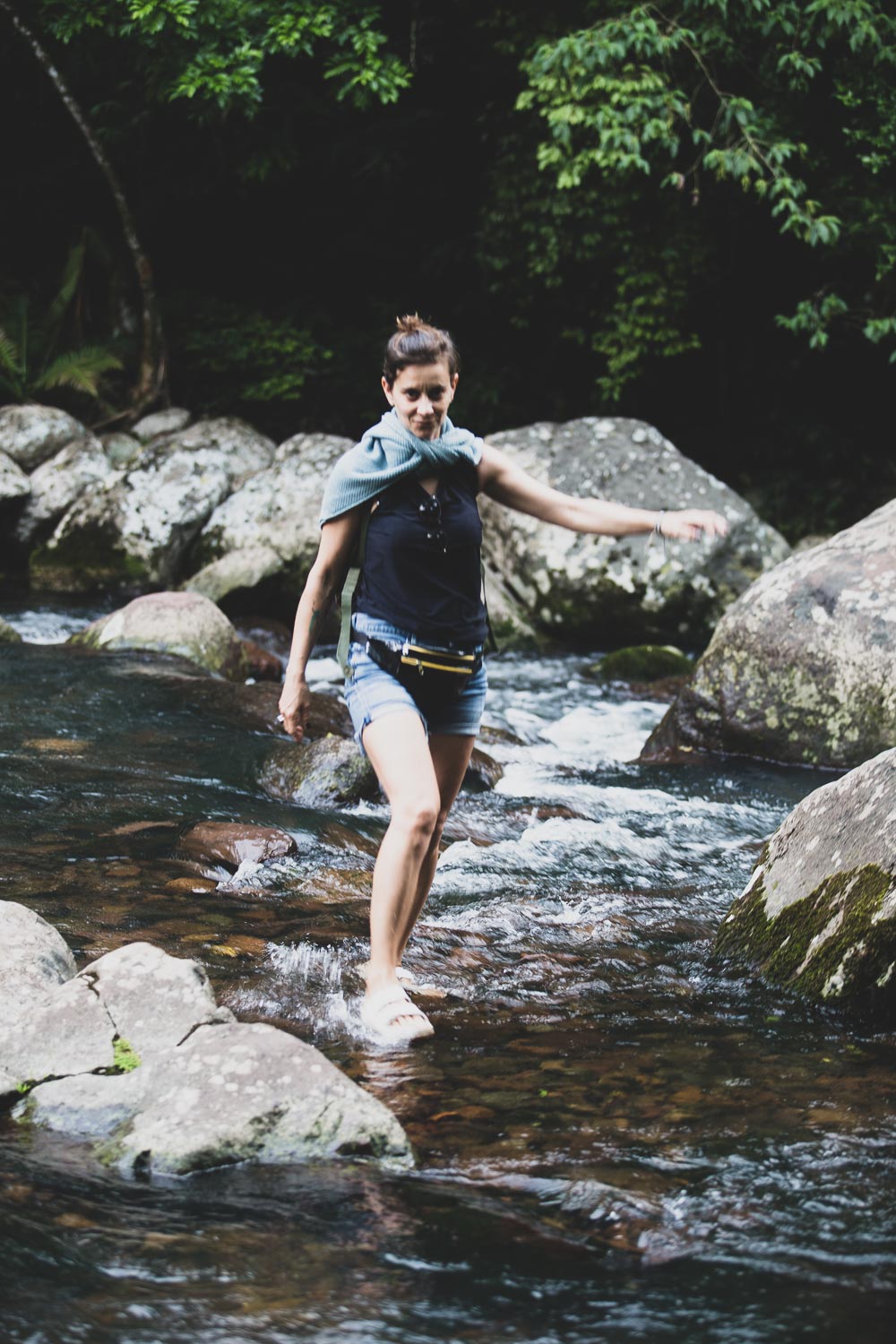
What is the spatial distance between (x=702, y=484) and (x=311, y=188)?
8.29 m

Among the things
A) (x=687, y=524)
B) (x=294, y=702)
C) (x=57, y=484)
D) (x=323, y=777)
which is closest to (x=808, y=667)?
(x=323, y=777)

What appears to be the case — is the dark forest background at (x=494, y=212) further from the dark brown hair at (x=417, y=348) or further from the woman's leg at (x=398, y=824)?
the woman's leg at (x=398, y=824)

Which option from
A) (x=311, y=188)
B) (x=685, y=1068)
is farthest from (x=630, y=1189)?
(x=311, y=188)

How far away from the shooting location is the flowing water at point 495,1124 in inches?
88.7

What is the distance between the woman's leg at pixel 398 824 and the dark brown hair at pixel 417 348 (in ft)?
3.20

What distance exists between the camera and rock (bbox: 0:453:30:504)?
1323 centimetres

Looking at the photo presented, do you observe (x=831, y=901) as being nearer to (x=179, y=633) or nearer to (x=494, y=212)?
(x=179, y=633)

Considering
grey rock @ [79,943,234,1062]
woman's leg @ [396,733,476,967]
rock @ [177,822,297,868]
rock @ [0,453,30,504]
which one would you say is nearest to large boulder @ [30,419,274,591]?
rock @ [0,453,30,504]

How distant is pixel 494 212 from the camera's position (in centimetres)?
1444

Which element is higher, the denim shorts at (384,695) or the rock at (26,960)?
the denim shorts at (384,695)

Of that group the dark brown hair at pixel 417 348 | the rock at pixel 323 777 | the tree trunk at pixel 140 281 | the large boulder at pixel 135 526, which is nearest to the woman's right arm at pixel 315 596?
the dark brown hair at pixel 417 348

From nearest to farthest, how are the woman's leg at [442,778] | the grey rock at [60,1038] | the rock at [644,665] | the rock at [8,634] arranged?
the grey rock at [60,1038], the woman's leg at [442,778], the rock at [8,634], the rock at [644,665]

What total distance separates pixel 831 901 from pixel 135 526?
404 inches

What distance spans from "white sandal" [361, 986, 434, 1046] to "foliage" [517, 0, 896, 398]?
999cm
